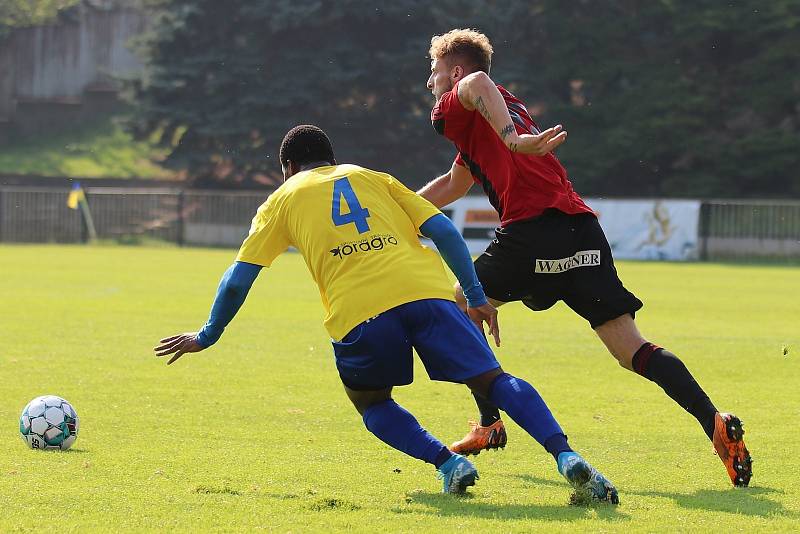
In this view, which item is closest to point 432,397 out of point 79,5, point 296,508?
point 296,508

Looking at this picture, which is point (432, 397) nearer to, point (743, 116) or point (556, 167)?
point (556, 167)

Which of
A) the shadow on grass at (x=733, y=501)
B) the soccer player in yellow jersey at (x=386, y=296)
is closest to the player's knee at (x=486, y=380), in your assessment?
the soccer player in yellow jersey at (x=386, y=296)

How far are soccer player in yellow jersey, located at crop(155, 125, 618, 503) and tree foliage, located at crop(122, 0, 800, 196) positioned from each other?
3577 cm

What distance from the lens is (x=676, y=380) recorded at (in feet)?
20.3

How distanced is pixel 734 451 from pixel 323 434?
2502 mm

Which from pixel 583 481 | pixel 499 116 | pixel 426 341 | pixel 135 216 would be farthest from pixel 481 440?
pixel 135 216

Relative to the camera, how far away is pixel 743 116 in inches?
1661

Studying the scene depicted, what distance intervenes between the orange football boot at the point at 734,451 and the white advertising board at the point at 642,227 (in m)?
25.8

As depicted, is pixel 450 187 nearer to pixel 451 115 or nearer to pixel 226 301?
pixel 451 115

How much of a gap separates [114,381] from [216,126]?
110 feet

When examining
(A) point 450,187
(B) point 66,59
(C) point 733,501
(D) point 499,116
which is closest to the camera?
(C) point 733,501

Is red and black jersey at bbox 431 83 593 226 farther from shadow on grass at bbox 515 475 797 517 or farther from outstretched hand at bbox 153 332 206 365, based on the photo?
outstretched hand at bbox 153 332 206 365

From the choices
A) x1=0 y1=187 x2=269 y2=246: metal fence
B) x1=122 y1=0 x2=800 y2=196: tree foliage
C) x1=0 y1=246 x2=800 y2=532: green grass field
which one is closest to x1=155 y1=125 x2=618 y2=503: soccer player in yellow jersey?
x1=0 y1=246 x2=800 y2=532: green grass field

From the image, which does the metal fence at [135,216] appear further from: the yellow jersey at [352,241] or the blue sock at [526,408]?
the blue sock at [526,408]
